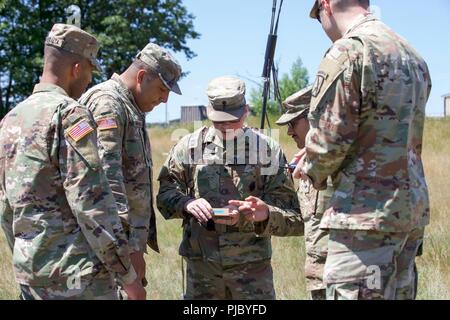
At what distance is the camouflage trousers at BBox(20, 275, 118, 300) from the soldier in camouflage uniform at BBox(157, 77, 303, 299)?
0.97 meters

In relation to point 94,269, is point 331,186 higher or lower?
higher

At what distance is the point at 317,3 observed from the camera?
317 cm

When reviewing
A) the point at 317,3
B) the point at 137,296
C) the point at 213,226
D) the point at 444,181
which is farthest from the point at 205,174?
the point at 444,181

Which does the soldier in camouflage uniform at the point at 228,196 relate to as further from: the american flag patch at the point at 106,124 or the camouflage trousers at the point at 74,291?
the camouflage trousers at the point at 74,291

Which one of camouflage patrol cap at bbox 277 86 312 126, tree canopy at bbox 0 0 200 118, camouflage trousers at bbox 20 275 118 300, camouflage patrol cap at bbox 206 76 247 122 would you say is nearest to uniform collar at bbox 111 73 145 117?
camouflage patrol cap at bbox 206 76 247 122

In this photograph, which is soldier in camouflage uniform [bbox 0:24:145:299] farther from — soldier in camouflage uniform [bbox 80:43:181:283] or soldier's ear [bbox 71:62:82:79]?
soldier in camouflage uniform [bbox 80:43:181:283]

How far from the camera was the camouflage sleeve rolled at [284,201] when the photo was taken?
4.18 metres

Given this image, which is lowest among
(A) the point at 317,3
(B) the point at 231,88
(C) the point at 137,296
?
(C) the point at 137,296

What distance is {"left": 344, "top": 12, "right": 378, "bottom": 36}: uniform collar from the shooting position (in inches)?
119

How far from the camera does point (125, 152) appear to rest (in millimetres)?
3842

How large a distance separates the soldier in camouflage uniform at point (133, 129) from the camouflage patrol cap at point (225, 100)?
0.85ft

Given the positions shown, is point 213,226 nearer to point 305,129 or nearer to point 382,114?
point 305,129

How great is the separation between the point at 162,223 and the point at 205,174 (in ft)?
17.8

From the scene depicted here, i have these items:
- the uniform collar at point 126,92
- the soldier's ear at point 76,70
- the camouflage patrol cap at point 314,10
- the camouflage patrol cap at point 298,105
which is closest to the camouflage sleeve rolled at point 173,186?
the uniform collar at point 126,92
